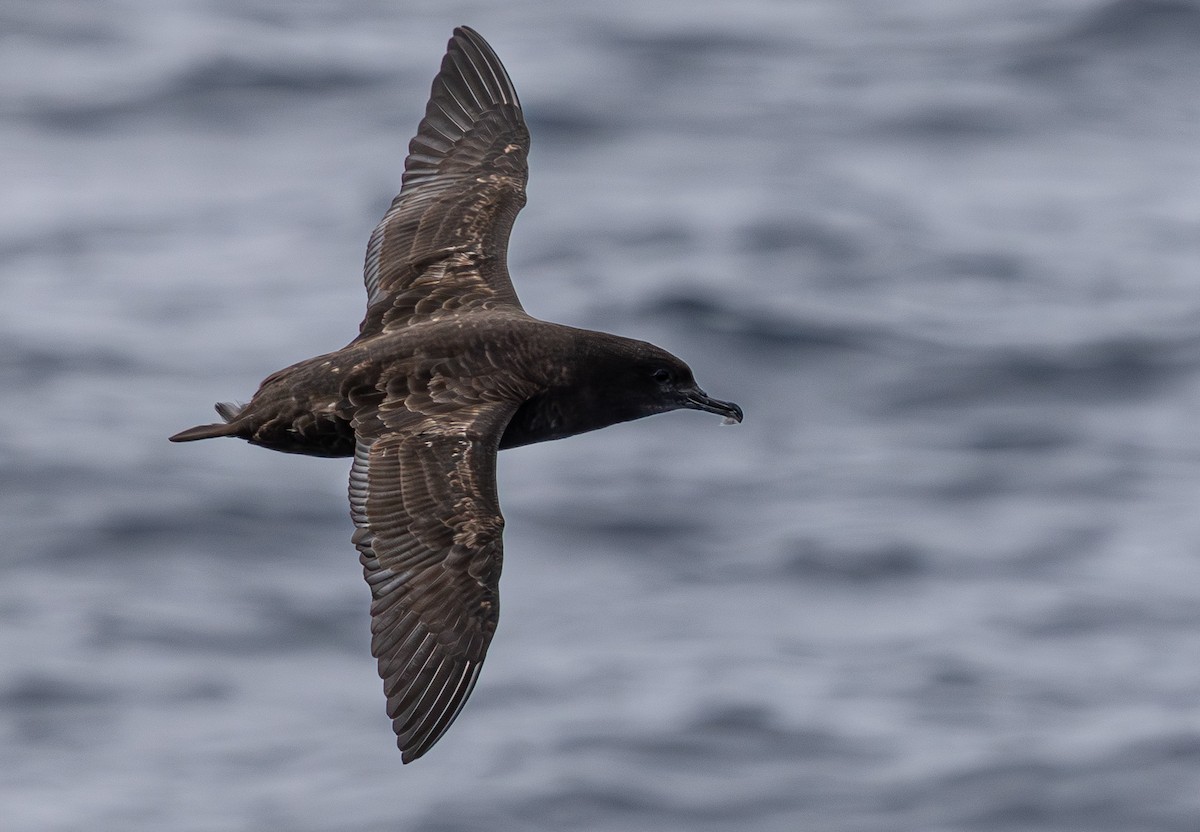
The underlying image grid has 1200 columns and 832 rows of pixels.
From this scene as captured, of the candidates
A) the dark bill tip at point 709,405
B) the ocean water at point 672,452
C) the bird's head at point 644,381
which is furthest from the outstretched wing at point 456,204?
the ocean water at point 672,452

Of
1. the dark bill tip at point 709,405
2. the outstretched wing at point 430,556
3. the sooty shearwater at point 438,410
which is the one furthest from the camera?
the dark bill tip at point 709,405

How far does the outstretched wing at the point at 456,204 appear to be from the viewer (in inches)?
348

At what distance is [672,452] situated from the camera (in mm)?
15461

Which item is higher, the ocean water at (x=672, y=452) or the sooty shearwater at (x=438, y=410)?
the ocean water at (x=672, y=452)

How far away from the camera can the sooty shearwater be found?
7426mm

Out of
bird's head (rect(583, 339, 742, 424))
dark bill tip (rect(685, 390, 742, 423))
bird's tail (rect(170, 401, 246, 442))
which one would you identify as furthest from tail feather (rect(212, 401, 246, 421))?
dark bill tip (rect(685, 390, 742, 423))

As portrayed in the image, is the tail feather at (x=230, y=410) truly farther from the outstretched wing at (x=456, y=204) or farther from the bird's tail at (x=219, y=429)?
the outstretched wing at (x=456, y=204)

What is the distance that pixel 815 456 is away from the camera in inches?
619

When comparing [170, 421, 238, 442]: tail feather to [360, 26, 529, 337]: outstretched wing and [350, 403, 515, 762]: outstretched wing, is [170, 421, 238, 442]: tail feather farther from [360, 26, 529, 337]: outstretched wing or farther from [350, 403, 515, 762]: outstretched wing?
[360, 26, 529, 337]: outstretched wing

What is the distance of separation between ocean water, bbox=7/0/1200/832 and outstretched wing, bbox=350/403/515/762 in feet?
17.1

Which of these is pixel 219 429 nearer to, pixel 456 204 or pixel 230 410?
pixel 230 410

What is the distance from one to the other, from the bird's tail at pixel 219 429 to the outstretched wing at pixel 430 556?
50 centimetres

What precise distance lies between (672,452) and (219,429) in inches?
307

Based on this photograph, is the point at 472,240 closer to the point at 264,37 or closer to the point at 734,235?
the point at 734,235
